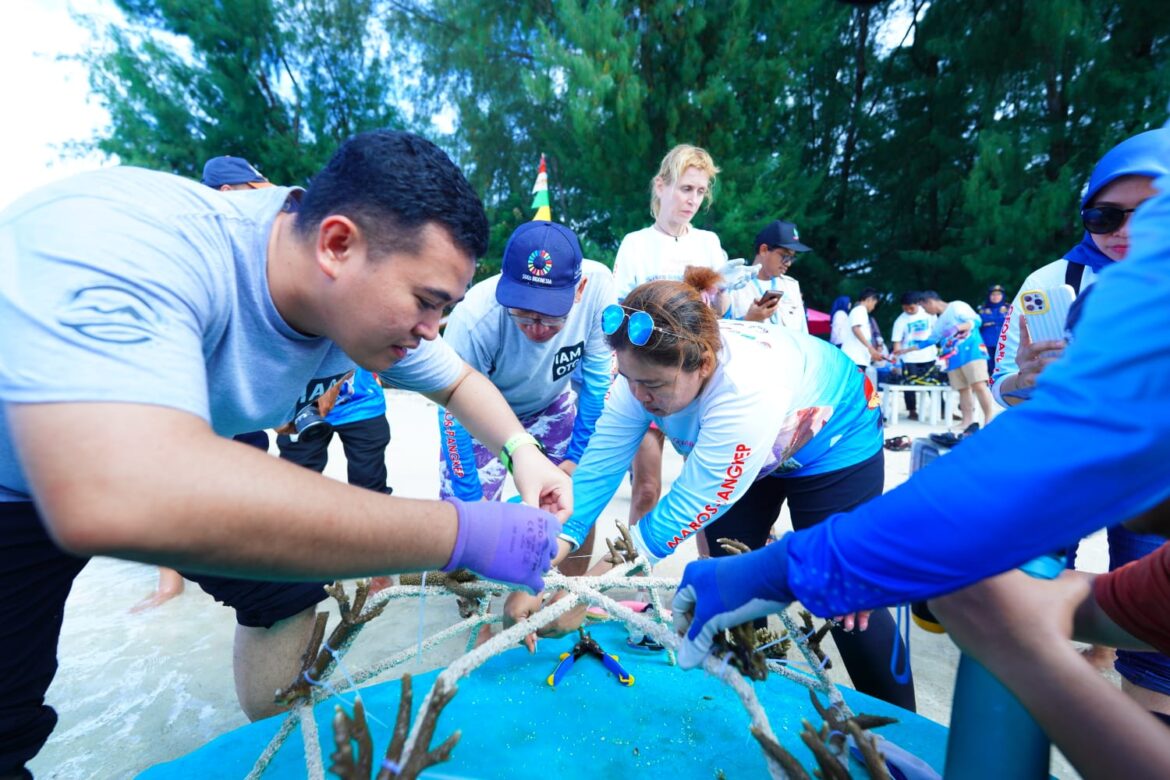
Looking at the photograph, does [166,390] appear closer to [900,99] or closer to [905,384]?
[905,384]

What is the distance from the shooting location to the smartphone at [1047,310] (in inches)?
81.0

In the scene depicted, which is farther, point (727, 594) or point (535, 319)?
point (535, 319)

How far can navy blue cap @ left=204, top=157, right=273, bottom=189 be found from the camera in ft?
10.4

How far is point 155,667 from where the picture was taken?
2783mm

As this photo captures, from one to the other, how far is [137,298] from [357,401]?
2.58 meters

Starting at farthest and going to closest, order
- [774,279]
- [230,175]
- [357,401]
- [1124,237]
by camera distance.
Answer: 1. [774,279]
2. [357,401]
3. [230,175]
4. [1124,237]

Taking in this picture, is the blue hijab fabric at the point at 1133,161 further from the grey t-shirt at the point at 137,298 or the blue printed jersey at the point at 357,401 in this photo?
the blue printed jersey at the point at 357,401

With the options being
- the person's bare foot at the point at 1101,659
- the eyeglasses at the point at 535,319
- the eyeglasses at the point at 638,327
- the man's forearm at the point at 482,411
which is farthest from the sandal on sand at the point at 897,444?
the man's forearm at the point at 482,411

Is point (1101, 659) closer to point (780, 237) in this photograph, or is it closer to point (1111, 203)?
point (1111, 203)

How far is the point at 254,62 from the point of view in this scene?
16484 millimetres

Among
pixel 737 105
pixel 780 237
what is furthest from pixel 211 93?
pixel 780 237

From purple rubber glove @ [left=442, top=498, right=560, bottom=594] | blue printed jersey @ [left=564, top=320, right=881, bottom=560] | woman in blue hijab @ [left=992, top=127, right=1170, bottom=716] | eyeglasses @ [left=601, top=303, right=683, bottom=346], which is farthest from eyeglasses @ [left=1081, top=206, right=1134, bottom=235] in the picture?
purple rubber glove @ [left=442, top=498, right=560, bottom=594]

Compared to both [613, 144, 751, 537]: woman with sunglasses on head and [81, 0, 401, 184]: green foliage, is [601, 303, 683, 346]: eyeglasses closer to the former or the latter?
[613, 144, 751, 537]: woman with sunglasses on head

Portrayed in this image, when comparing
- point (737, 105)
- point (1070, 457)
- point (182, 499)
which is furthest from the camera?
point (737, 105)
